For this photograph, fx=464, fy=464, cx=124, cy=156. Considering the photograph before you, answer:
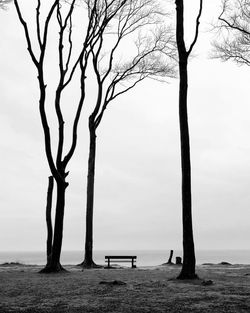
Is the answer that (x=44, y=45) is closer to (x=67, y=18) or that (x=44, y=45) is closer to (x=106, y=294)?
(x=67, y=18)

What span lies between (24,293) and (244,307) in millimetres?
5591

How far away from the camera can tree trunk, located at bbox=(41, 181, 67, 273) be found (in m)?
19.4

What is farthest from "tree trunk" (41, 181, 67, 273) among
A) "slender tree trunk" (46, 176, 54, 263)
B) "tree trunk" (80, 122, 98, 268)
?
"tree trunk" (80, 122, 98, 268)

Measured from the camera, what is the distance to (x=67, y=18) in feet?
67.1

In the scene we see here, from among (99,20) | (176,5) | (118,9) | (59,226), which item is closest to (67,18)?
(99,20)

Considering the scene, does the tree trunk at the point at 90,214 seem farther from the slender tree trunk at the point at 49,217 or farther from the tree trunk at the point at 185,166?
the tree trunk at the point at 185,166

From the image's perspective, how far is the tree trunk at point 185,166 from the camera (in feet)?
50.5

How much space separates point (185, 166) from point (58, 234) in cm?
684

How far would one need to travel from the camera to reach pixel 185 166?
15.9 meters

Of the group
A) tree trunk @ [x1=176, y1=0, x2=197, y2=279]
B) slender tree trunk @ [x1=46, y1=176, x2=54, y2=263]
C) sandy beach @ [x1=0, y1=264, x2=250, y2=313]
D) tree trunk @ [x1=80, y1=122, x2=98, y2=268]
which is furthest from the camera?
tree trunk @ [x1=80, y1=122, x2=98, y2=268]

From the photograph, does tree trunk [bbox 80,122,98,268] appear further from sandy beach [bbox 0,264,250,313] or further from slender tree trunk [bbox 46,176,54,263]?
sandy beach [bbox 0,264,250,313]

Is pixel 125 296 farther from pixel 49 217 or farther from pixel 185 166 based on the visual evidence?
pixel 49 217

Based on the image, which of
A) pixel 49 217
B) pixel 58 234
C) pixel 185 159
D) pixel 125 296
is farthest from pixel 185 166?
pixel 49 217

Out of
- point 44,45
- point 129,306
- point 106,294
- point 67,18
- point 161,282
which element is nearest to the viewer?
point 129,306
